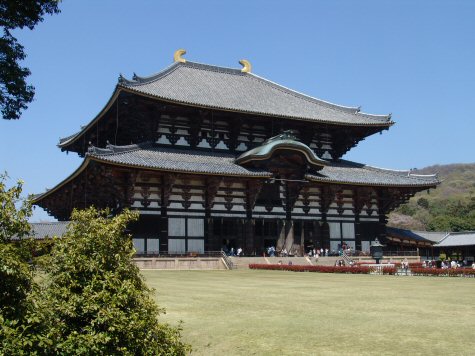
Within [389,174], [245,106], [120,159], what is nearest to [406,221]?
[389,174]

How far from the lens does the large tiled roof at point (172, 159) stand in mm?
37562

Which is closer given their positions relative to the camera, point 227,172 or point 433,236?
point 227,172

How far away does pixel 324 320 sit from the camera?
13.3m

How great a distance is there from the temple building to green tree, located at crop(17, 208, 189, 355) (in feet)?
97.5

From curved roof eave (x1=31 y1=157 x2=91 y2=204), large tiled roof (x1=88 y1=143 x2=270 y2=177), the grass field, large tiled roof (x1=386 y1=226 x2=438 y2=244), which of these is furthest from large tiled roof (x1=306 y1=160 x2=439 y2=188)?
the grass field

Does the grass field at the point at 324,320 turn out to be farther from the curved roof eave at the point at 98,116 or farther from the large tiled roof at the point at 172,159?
the curved roof eave at the point at 98,116

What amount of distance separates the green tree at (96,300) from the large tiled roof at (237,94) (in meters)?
34.2

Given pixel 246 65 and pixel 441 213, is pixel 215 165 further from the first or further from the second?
pixel 441 213

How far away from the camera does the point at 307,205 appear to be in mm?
47344

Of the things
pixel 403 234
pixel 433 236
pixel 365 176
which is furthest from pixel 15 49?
pixel 433 236

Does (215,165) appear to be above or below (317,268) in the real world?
above

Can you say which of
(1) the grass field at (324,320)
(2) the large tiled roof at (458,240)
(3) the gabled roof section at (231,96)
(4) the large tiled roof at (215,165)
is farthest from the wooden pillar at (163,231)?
(2) the large tiled roof at (458,240)

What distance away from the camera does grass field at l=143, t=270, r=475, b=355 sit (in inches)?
414

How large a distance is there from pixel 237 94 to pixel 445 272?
89.7ft
